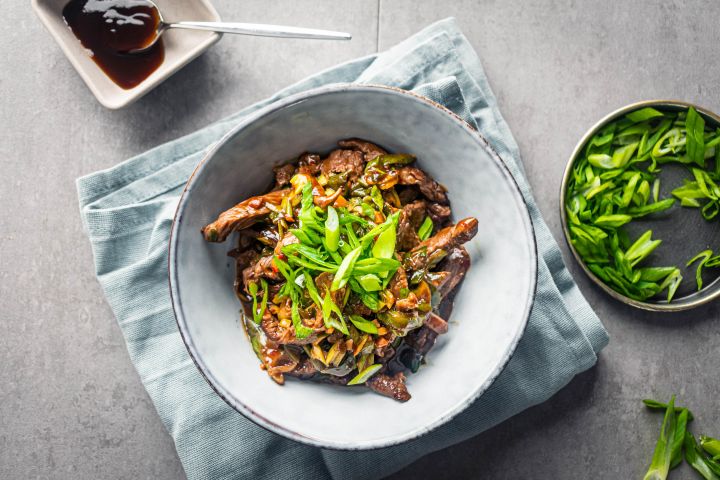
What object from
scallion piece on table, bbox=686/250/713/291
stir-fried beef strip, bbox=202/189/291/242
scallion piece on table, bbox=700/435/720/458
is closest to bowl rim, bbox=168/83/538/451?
stir-fried beef strip, bbox=202/189/291/242

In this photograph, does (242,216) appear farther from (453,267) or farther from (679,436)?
(679,436)

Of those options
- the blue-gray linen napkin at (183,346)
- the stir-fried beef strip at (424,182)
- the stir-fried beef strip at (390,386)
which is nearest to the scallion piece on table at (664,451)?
the blue-gray linen napkin at (183,346)

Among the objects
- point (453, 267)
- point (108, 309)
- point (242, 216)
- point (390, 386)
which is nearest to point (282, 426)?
point (390, 386)

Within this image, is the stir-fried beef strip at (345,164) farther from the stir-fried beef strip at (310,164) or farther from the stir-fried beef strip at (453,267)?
the stir-fried beef strip at (453,267)

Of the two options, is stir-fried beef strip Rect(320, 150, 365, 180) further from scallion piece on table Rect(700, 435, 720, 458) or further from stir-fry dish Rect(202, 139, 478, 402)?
scallion piece on table Rect(700, 435, 720, 458)

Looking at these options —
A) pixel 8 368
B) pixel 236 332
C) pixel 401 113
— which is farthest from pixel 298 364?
pixel 8 368
